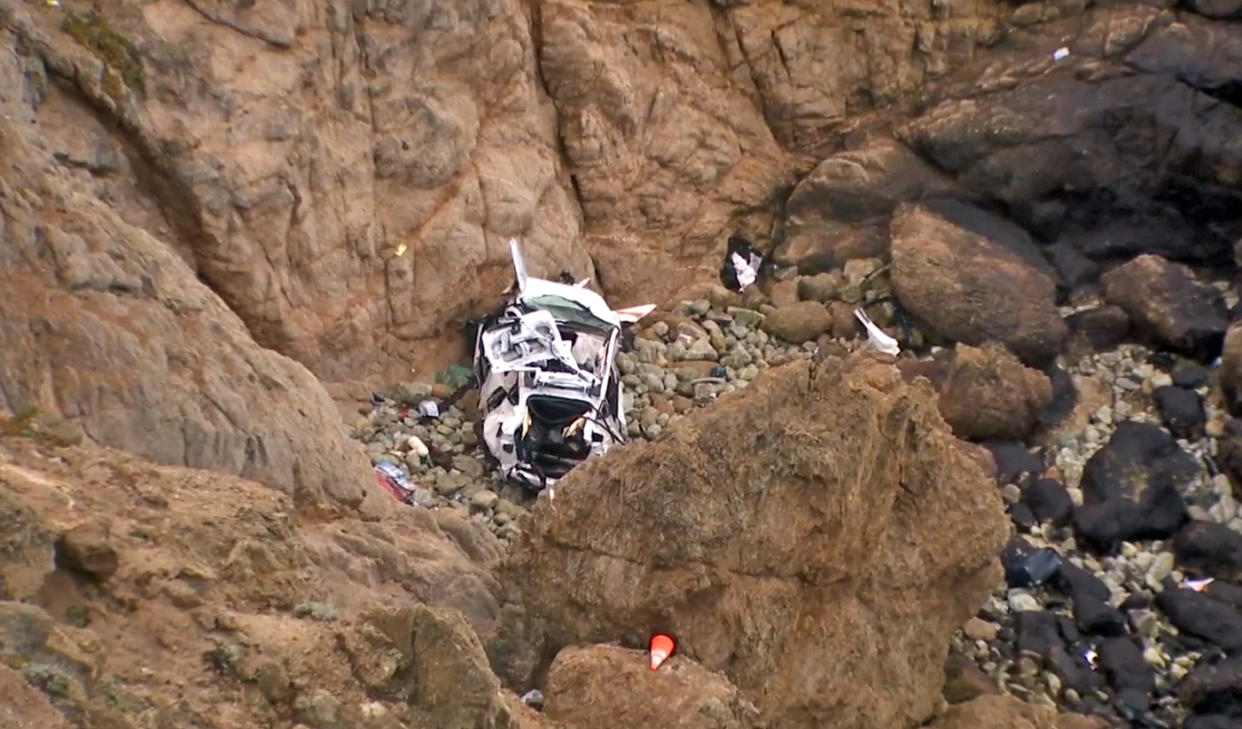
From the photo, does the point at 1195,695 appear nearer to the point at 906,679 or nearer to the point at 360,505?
the point at 906,679

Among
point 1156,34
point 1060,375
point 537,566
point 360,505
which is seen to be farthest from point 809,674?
point 1156,34

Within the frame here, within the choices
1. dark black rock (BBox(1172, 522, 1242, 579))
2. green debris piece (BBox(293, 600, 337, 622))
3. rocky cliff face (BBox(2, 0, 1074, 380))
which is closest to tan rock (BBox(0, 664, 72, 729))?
green debris piece (BBox(293, 600, 337, 622))

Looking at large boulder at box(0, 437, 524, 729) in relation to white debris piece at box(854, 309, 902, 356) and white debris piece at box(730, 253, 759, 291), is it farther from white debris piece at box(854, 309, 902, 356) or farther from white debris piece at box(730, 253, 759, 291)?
white debris piece at box(730, 253, 759, 291)

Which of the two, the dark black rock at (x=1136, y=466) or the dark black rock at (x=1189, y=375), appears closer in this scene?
the dark black rock at (x=1136, y=466)

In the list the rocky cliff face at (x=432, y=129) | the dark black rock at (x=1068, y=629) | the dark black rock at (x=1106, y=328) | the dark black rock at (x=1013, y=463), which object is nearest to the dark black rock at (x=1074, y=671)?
the dark black rock at (x=1068, y=629)

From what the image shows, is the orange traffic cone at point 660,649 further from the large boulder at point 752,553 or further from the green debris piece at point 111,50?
the green debris piece at point 111,50

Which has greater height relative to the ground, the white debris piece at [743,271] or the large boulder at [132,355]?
the large boulder at [132,355]

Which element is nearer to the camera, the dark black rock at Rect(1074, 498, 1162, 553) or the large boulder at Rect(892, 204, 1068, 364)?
the dark black rock at Rect(1074, 498, 1162, 553)
